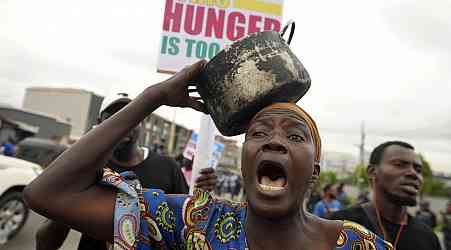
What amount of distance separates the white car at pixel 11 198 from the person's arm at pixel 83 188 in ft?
16.4

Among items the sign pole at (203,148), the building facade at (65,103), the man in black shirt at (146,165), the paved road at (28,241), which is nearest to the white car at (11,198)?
the paved road at (28,241)

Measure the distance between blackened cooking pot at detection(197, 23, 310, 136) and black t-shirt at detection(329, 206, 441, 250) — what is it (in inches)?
54.0

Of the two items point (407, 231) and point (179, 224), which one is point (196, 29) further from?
point (407, 231)

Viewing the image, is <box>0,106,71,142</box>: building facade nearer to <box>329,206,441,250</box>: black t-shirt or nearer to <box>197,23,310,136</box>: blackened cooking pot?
<box>329,206,441,250</box>: black t-shirt

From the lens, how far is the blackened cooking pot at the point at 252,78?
4.92ft

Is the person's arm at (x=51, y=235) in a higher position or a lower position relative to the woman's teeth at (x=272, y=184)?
lower

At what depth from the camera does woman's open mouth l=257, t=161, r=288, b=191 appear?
4.75ft

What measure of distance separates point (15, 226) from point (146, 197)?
17.7 feet

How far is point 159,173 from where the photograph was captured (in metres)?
2.73

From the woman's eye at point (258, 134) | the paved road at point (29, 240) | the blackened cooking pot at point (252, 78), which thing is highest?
the blackened cooking pot at point (252, 78)

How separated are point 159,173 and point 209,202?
1.15 meters

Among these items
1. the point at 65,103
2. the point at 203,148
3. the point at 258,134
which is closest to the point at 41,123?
the point at 65,103

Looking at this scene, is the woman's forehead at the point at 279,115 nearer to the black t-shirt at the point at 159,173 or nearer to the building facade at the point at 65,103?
the black t-shirt at the point at 159,173

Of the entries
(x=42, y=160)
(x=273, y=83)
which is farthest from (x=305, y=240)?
(x=42, y=160)
